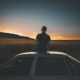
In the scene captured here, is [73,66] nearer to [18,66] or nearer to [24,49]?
[18,66]

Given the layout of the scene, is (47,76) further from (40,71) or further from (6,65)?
(6,65)

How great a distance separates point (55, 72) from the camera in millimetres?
9805

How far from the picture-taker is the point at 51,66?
32.6 feet

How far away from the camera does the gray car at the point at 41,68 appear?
9648 mm

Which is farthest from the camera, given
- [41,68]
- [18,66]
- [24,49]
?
[24,49]

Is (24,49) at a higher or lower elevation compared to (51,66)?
higher

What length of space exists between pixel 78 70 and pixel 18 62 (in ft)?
5.10

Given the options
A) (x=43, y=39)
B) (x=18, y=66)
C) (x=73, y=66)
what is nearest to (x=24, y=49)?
(x=43, y=39)

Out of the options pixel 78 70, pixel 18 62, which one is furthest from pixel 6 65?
pixel 78 70

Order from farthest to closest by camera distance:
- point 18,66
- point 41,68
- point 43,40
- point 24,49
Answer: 1. point 24,49
2. point 43,40
3. point 18,66
4. point 41,68

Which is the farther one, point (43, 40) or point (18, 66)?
point (43, 40)

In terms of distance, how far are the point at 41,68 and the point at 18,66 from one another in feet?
1.97

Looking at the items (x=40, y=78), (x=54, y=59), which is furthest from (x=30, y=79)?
(x=54, y=59)

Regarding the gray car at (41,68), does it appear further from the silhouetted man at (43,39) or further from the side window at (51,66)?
the silhouetted man at (43,39)
